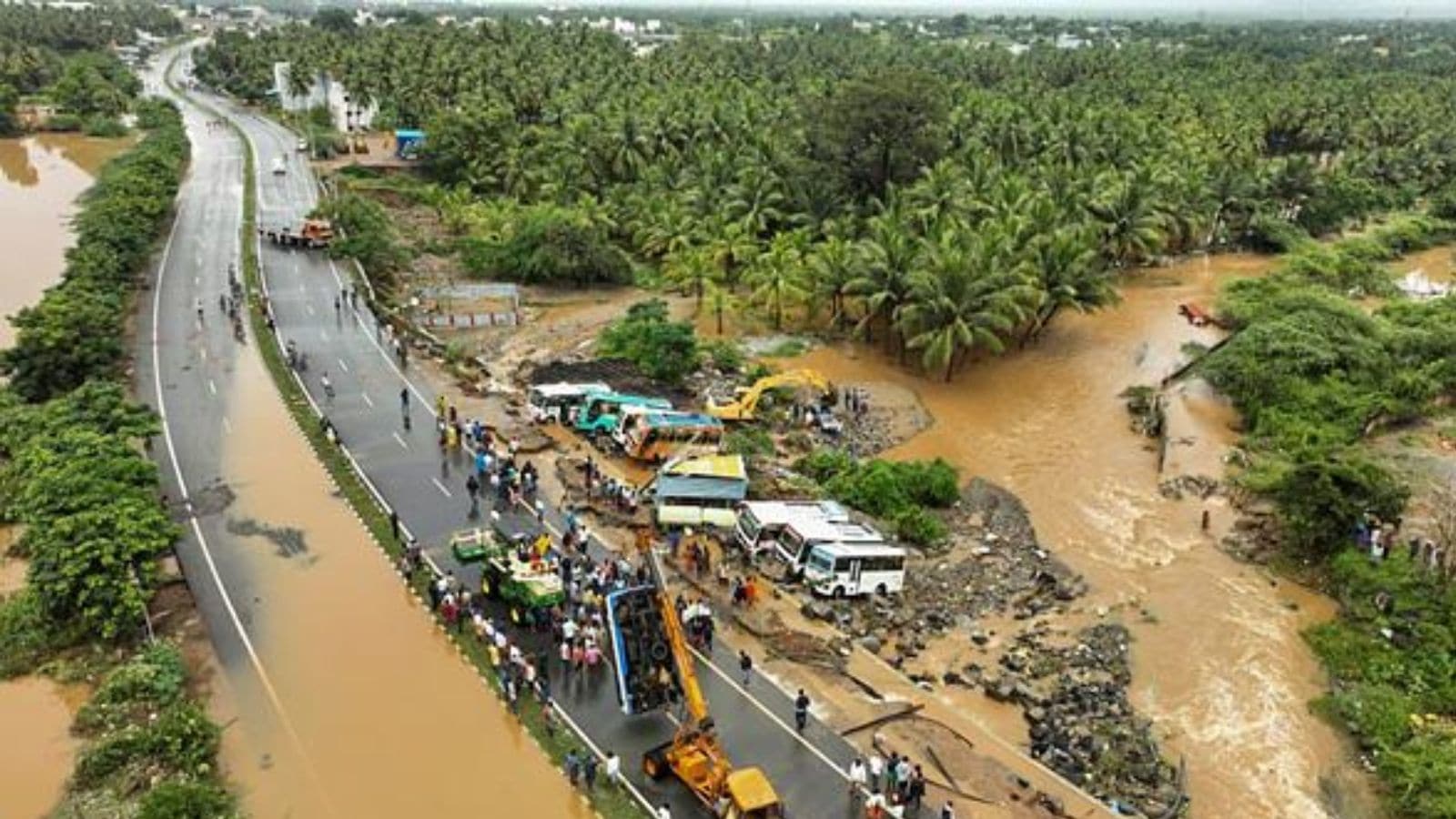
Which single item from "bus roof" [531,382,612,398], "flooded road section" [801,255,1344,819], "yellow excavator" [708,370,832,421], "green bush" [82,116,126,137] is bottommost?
"flooded road section" [801,255,1344,819]

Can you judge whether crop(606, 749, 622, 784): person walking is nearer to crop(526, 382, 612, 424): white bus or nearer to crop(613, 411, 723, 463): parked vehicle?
crop(613, 411, 723, 463): parked vehicle

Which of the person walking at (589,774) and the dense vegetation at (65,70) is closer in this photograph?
the person walking at (589,774)

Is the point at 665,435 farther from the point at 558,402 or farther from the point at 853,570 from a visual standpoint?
the point at 853,570

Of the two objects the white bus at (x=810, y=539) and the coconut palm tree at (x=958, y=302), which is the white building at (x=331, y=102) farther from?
the white bus at (x=810, y=539)

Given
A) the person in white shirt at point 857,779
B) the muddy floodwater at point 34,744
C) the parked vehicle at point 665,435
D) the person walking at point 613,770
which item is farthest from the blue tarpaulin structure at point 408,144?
the person in white shirt at point 857,779

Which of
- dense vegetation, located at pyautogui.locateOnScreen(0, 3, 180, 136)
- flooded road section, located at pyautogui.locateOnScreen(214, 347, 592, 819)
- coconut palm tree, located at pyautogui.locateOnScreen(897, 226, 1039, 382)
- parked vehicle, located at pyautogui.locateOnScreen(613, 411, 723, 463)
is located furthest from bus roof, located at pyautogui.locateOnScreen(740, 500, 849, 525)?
dense vegetation, located at pyautogui.locateOnScreen(0, 3, 180, 136)

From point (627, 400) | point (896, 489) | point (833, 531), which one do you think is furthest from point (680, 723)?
point (627, 400)
